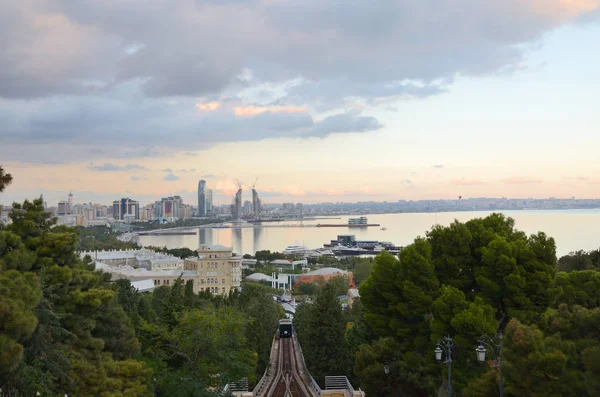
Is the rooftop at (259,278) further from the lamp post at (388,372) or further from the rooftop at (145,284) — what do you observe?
the lamp post at (388,372)

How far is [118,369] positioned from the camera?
9219 millimetres

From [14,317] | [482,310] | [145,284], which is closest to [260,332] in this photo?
[482,310]

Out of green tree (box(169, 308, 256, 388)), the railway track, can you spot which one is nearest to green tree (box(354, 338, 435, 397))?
the railway track

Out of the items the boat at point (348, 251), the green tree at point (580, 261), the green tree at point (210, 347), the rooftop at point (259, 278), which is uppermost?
the green tree at point (580, 261)

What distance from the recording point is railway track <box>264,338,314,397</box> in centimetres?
1505

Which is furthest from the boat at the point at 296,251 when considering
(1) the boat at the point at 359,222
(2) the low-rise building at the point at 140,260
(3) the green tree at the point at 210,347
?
(3) the green tree at the point at 210,347

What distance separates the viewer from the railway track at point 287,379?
1505cm

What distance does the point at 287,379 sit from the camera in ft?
55.5

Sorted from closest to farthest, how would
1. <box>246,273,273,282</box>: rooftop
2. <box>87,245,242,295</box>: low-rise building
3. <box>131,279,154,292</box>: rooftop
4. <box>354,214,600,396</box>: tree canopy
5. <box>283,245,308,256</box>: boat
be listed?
<box>354,214,600,396</box>: tree canopy < <box>131,279,154,292</box>: rooftop < <box>87,245,242,295</box>: low-rise building < <box>246,273,273,282</box>: rooftop < <box>283,245,308,256</box>: boat

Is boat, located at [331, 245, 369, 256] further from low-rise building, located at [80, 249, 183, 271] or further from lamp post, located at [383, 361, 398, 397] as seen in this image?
lamp post, located at [383, 361, 398, 397]

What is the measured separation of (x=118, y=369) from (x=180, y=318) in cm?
284

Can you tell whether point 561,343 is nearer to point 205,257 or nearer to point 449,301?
point 449,301

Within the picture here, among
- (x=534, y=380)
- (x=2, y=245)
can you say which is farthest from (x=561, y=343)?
(x=2, y=245)

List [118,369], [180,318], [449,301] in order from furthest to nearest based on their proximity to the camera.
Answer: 1. [180,318]
2. [449,301]
3. [118,369]
